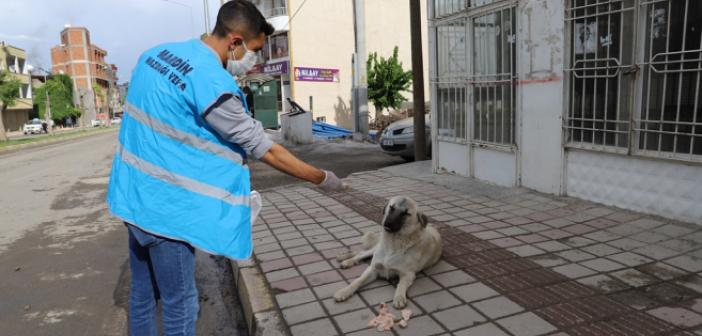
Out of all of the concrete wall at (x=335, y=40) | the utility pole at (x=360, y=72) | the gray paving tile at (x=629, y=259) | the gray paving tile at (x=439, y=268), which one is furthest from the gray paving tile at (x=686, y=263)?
the concrete wall at (x=335, y=40)

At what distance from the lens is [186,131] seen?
2125 mm

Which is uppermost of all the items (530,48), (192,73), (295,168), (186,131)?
(530,48)

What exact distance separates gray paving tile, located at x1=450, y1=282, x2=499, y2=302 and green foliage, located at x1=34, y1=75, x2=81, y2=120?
72092mm

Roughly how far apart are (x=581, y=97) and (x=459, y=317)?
3713 mm

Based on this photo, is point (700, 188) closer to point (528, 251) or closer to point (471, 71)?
point (528, 251)

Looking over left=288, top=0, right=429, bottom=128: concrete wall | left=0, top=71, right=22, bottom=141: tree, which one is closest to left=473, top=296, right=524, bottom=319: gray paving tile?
left=288, top=0, right=429, bottom=128: concrete wall

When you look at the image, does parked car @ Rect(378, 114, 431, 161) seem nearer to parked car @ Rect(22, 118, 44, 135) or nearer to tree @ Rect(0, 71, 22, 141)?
tree @ Rect(0, 71, 22, 141)

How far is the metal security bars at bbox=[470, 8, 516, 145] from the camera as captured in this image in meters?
6.65

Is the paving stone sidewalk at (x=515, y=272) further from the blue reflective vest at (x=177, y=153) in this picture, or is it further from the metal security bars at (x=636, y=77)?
the blue reflective vest at (x=177, y=153)

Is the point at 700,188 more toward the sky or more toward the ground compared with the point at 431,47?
more toward the ground

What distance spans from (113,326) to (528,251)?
134 inches

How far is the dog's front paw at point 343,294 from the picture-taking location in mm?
3445

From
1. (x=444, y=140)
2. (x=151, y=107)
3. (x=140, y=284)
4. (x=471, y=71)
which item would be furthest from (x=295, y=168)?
(x=444, y=140)

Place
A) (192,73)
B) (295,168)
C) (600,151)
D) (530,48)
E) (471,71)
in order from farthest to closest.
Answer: (471,71)
(530,48)
(600,151)
(295,168)
(192,73)
